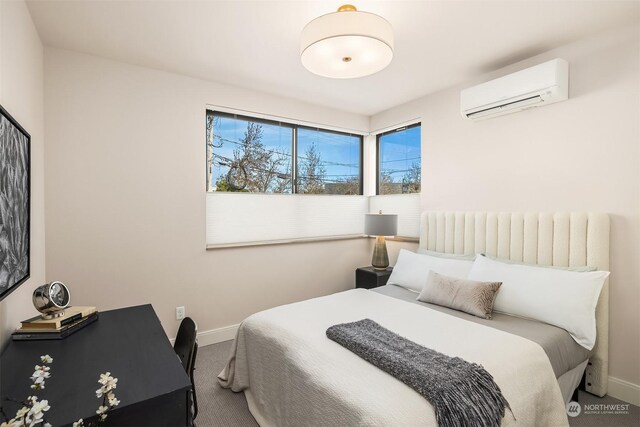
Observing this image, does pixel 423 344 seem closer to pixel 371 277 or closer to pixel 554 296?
pixel 554 296

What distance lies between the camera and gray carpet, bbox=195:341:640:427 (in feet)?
6.67

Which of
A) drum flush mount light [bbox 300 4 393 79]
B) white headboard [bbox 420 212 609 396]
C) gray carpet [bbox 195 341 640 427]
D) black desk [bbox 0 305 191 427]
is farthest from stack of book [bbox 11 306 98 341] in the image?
white headboard [bbox 420 212 609 396]

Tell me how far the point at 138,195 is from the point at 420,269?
2.60 m

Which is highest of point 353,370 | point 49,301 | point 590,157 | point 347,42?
point 347,42

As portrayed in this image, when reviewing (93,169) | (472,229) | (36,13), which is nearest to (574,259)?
(472,229)

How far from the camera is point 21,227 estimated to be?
1635mm

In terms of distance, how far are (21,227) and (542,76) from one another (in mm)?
3457

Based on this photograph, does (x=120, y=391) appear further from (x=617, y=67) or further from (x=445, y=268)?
(x=617, y=67)

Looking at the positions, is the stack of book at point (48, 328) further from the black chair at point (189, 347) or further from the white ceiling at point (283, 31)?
the white ceiling at point (283, 31)

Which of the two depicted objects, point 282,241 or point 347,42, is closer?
point 347,42

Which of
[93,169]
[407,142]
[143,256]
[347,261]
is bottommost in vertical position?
[347,261]

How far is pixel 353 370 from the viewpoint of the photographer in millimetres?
1568

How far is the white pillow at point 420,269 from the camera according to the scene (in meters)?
2.82

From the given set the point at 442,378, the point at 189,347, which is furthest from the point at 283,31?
the point at 442,378
